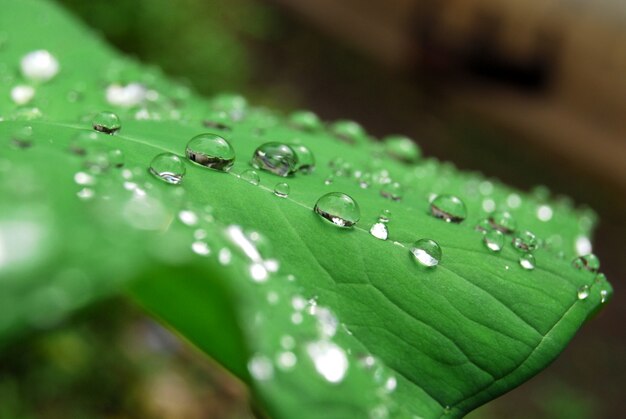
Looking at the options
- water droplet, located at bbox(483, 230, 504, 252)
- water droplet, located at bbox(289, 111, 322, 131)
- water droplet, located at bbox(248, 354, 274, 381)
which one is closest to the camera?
water droplet, located at bbox(248, 354, 274, 381)

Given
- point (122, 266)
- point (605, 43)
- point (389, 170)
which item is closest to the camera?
point (122, 266)

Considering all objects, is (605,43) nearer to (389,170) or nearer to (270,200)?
(389,170)

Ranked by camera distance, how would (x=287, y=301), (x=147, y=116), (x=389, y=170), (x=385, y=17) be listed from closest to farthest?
(x=287, y=301)
(x=147, y=116)
(x=389, y=170)
(x=385, y=17)

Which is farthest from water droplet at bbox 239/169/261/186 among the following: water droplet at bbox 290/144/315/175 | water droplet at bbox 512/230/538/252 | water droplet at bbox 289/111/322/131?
water droplet at bbox 289/111/322/131

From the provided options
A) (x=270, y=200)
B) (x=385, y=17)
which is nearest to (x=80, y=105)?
(x=270, y=200)

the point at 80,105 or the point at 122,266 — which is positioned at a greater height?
the point at 122,266

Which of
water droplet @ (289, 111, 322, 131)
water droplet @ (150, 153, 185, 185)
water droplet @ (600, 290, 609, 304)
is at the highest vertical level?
water droplet @ (150, 153, 185, 185)

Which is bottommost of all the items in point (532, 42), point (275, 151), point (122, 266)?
point (532, 42)

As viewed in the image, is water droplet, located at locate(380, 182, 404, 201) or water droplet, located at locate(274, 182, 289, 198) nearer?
water droplet, located at locate(274, 182, 289, 198)

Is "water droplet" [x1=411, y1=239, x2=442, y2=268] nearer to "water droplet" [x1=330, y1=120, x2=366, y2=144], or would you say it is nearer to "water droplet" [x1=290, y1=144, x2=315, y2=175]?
"water droplet" [x1=290, y1=144, x2=315, y2=175]
